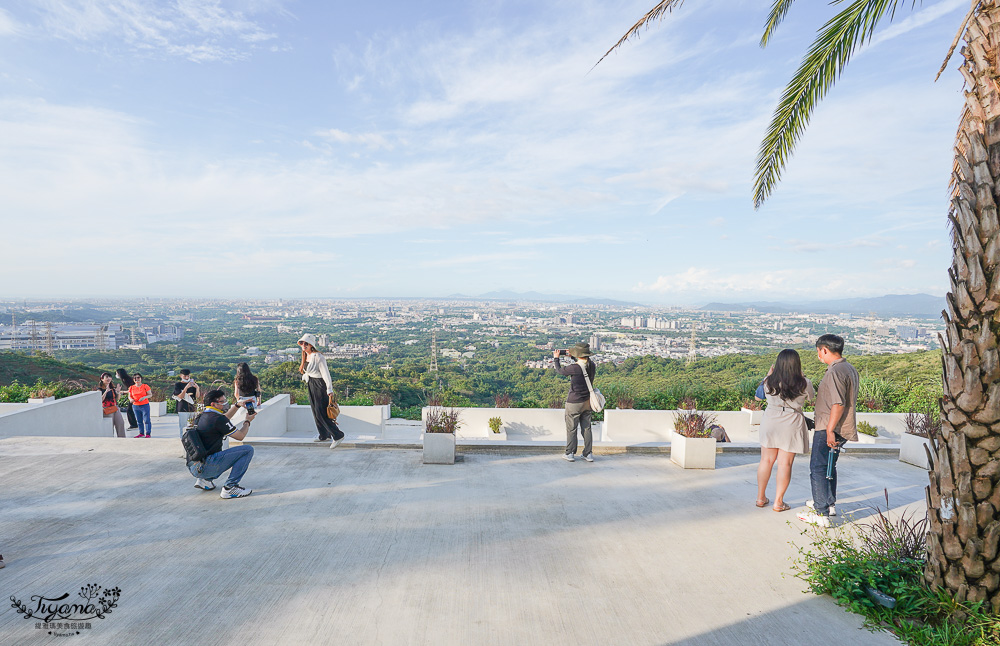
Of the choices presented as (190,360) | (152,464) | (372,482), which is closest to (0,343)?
(190,360)

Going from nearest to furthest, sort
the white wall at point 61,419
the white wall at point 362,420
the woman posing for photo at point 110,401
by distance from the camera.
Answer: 1. the white wall at point 61,419
2. the woman posing for photo at point 110,401
3. the white wall at point 362,420

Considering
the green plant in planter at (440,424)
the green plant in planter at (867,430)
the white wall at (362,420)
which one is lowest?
the white wall at (362,420)

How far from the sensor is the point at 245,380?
684 cm

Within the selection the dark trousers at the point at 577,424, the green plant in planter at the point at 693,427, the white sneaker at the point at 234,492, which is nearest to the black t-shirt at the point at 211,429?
the white sneaker at the point at 234,492

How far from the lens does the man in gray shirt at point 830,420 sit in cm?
472

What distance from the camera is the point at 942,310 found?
3281 mm

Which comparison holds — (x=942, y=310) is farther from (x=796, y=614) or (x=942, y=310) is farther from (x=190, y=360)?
(x=190, y=360)

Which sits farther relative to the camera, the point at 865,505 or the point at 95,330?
the point at 95,330

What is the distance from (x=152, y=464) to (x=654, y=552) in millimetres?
6207

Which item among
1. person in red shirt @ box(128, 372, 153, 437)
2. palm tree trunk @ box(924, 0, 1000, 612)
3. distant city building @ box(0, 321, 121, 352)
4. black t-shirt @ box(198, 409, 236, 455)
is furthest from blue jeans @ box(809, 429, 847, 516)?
distant city building @ box(0, 321, 121, 352)

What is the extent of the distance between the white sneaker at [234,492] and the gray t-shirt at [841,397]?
597cm

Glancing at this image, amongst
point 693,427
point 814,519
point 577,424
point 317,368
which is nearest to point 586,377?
point 577,424

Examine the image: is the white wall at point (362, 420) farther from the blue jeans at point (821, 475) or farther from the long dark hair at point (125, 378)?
the blue jeans at point (821, 475)

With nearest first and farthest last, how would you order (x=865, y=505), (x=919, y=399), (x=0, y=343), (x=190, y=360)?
(x=865, y=505), (x=919, y=399), (x=190, y=360), (x=0, y=343)
